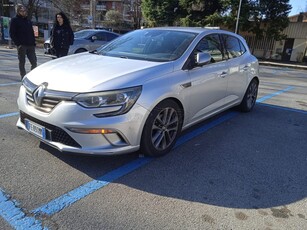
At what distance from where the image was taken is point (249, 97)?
5703mm

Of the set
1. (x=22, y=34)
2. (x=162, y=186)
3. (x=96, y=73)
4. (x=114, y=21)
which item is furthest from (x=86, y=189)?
(x=114, y=21)

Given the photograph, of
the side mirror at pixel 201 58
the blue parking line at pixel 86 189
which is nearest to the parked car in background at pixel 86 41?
the side mirror at pixel 201 58

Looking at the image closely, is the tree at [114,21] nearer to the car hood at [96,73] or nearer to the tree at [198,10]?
the tree at [198,10]

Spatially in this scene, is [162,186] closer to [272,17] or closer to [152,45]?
[152,45]

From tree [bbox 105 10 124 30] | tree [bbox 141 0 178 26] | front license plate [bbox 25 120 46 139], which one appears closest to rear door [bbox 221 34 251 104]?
front license plate [bbox 25 120 46 139]

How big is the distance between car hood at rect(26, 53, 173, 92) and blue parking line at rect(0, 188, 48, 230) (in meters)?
1.15

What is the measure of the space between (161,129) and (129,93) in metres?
0.73

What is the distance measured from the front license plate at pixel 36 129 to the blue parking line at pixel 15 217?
73 centimetres

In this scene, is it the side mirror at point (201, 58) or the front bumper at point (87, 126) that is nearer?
the front bumper at point (87, 126)

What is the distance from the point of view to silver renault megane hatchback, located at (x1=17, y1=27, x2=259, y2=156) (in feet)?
9.02

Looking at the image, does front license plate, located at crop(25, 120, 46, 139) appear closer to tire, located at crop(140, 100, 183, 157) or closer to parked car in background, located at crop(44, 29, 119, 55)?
tire, located at crop(140, 100, 183, 157)

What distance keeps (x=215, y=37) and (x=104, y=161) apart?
267 cm

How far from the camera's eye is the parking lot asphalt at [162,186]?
2352 mm

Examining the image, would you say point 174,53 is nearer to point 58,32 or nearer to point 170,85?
point 170,85
